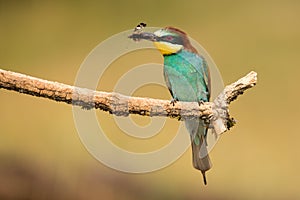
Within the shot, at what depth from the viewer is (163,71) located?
4.04 ft

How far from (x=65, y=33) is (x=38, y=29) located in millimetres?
141

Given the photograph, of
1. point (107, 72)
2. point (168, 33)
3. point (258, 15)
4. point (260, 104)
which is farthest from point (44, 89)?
point (258, 15)

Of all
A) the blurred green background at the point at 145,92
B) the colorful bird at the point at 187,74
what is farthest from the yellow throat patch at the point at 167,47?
the blurred green background at the point at 145,92

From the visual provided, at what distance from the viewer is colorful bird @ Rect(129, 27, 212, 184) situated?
1.11 metres

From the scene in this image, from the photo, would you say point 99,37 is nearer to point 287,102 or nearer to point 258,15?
point 258,15

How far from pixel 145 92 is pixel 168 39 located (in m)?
1.29

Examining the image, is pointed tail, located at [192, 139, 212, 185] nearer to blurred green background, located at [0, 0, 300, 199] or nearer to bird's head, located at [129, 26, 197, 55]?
bird's head, located at [129, 26, 197, 55]

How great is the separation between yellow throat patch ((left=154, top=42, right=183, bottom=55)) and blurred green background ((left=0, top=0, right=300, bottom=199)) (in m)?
1.25

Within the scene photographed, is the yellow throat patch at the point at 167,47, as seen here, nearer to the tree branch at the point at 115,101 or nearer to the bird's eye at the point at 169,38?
the bird's eye at the point at 169,38

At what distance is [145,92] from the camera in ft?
7.86

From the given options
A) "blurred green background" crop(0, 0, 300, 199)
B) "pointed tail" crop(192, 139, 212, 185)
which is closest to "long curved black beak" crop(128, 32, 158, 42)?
"pointed tail" crop(192, 139, 212, 185)

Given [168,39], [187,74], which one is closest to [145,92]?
[187,74]

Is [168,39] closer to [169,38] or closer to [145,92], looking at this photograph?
[169,38]

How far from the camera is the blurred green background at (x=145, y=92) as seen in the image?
2543mm
